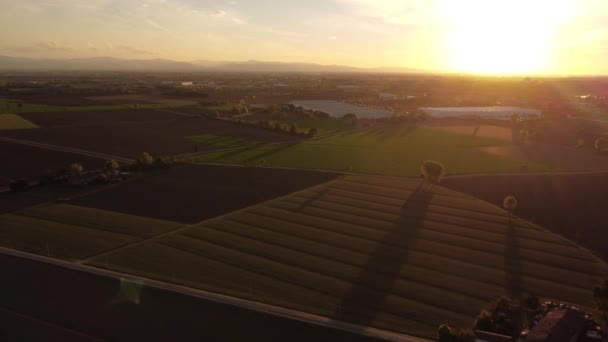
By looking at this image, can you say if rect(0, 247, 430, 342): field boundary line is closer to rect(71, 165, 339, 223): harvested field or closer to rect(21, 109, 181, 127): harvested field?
rect(71, 165, 339, 223): harvested field

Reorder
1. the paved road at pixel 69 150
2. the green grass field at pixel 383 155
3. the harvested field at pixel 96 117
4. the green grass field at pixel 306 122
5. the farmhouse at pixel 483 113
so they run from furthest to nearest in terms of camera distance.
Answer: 1. the farmhouse at pixel 483 113
2. the green grass field at pixel 306 122
3. the harvested field at pixel 96 117
4. the paved road at pixel 69 150
5. the green grass field at pixel 383 155

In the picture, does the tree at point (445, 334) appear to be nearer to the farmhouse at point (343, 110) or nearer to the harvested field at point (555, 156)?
the harvested field at point (555, 156)

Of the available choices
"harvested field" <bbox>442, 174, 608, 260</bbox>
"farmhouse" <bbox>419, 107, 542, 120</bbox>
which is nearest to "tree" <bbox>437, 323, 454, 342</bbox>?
"harvested field" <bbox>442, 174, 608, 260</bbox>

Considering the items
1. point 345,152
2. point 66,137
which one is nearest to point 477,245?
point 345,152

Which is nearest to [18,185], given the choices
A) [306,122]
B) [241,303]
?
[241,303]

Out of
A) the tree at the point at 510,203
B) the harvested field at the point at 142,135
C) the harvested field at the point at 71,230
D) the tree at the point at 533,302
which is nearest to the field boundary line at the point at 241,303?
the harvested field at the point at 71,230

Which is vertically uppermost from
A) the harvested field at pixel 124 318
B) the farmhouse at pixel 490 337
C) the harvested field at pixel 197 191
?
the harvested field at pixel 197 191
